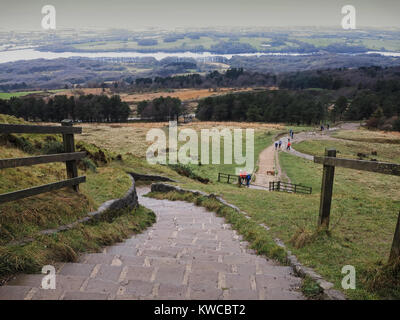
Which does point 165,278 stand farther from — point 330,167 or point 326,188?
point 330,167

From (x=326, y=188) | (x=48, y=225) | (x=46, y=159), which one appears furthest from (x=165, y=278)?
(x=326, y=188)

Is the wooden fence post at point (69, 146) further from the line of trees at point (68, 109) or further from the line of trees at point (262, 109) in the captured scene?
the line of trees at point (262, 109)

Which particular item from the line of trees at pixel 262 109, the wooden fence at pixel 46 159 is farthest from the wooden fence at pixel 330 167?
the line of trees at pixel 262 109

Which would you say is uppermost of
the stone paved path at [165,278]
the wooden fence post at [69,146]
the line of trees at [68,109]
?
the wooden fence post at [69,146]

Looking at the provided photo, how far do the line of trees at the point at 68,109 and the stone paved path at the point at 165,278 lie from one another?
93.9 m

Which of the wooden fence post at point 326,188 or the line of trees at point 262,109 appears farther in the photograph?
the line of trees at point 262,109

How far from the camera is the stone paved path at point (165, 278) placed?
3.18 metres

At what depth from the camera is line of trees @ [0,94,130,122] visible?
9081cm

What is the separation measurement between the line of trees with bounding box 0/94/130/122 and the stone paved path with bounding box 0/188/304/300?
93.9 m

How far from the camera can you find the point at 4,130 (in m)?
4.45

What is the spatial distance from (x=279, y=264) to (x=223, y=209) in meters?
5.29

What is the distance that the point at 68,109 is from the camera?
318ft
